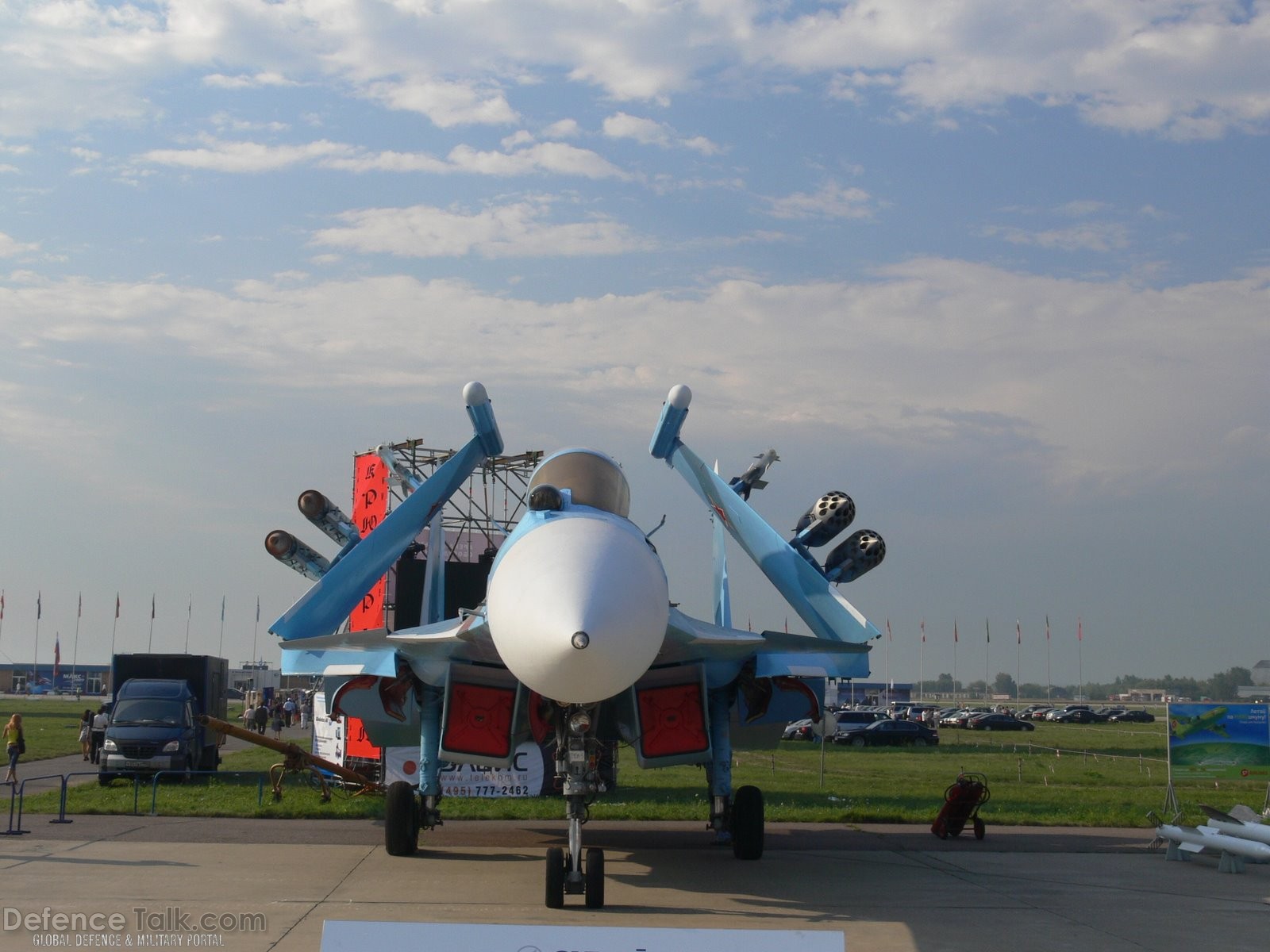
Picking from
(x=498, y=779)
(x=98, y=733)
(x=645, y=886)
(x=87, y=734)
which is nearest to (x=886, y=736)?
(x=87, y=734)

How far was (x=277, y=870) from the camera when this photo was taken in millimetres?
11375

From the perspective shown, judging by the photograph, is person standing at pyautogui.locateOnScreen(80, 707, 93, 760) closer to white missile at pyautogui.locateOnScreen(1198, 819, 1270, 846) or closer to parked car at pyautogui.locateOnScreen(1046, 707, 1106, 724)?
white missile at pyautogui.locateOnScreen(1198, 819, 1270, 846)

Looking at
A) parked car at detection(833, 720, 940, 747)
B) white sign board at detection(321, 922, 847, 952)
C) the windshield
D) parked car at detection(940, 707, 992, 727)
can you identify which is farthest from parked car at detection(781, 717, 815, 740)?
white sign board at detection(321, 922, 847, 952)

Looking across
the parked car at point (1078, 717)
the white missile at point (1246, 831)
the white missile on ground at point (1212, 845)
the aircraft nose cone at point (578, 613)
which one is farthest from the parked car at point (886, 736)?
the aircraft nose cone at point (578, 613)

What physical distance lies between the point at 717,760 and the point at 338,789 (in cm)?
1153

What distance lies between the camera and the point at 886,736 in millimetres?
46531

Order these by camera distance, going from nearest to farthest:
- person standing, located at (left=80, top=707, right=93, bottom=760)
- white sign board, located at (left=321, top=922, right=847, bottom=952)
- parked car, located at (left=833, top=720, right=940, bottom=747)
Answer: white sign board, located at (left=321, top=922, right=847, bottom=952) → person standing, located at (left=80, top=707, right=93, bottom=760) → parked car, located at (left=833, top=720, right=940, bottom=747)

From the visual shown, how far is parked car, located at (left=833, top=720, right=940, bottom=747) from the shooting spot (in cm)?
4639

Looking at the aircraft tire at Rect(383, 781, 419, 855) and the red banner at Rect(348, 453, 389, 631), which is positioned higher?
the red banner at Rect(348, 453, 389, 631)

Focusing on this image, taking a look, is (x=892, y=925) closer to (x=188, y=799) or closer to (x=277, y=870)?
(x=277, y=870)

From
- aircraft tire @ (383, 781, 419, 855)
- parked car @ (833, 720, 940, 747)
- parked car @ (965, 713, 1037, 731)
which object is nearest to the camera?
aircraft tire @ (383, 781, 419, 855)

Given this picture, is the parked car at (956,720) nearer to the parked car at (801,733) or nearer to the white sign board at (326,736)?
the parked car at (801,733)

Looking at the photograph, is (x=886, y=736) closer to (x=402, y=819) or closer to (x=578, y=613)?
(x=402, y=819)

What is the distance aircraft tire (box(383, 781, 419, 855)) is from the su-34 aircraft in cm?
2
